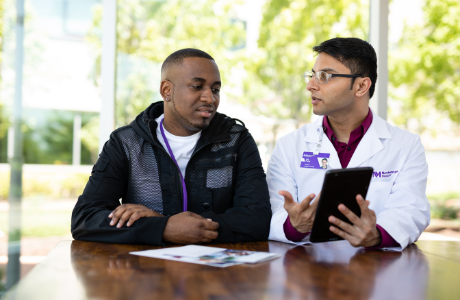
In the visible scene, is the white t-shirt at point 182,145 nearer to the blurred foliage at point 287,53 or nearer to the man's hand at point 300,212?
the man's hand at point 300,212

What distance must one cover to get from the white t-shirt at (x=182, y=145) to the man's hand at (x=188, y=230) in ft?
1.93

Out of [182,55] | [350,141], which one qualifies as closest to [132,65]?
[182,55]

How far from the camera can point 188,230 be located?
1752mm

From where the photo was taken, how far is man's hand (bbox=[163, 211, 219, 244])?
1.75 meters

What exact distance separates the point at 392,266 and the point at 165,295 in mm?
845

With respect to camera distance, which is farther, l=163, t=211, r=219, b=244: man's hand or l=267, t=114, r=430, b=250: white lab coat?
l=267, t=114, r=430, b=250: white lab coat

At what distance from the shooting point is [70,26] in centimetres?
376

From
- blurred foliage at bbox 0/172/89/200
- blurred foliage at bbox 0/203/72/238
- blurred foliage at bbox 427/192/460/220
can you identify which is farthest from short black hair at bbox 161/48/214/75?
blurred foliage at bbox 427/192/460/220

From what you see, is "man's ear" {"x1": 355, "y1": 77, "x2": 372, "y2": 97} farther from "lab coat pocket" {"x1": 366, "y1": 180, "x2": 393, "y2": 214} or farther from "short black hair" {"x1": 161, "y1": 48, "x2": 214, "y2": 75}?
"short black hair" {"x1": 161, "y1": 48, "x2": 214, "y2": 75}

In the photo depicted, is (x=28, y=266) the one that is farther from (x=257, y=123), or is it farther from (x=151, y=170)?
(x=257, y=123)

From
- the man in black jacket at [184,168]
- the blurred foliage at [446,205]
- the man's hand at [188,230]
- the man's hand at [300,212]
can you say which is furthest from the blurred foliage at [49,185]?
the blurred foliage at [446,205]

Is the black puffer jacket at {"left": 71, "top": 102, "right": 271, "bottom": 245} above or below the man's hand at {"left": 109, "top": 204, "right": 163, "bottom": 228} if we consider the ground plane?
above

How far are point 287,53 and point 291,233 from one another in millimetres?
3412

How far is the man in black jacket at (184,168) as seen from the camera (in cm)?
194
